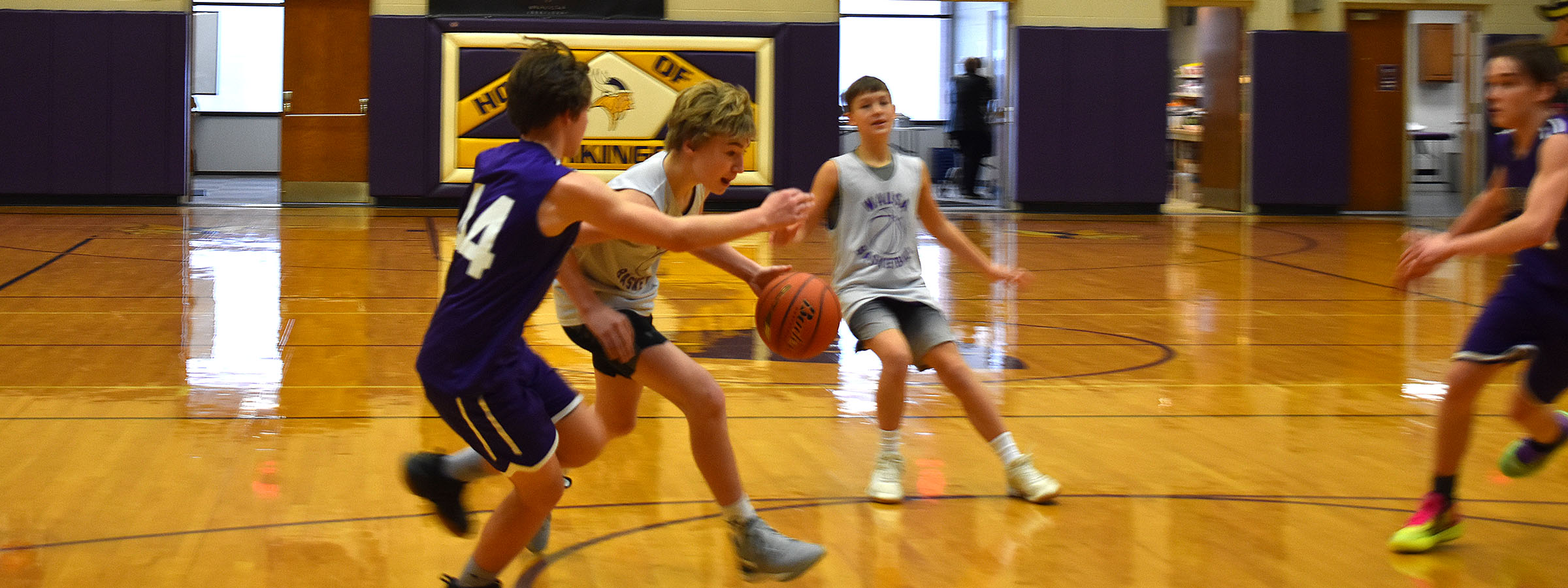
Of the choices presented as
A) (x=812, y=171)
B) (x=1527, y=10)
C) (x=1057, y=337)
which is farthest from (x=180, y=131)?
(x=1527, y=10)

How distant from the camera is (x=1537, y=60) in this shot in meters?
2.91

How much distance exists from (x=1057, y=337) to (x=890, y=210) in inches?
109

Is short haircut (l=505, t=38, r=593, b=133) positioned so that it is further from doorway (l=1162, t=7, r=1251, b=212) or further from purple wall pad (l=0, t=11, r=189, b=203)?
doorway (l=1162, t=7, r=1251, b=212)

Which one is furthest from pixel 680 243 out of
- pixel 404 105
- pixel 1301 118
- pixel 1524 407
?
Answer: pixel 1301 118

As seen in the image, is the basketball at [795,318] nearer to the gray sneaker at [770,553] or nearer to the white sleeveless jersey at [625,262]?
Answer: the white sleeveless jersey at [625,262]

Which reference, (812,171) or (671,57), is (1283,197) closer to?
(812,171)

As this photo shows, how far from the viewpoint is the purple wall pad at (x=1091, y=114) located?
1441 cm

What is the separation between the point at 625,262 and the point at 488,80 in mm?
11123

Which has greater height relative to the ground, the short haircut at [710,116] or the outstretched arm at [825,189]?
the short haircut at [710,116]

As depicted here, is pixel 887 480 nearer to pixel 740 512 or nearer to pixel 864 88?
pixel 740 512

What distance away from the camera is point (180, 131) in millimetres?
13344

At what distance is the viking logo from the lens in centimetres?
1348

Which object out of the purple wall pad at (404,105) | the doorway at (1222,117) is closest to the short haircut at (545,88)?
the purple wall pad at (404,105)

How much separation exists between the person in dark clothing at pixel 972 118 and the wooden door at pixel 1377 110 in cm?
398
